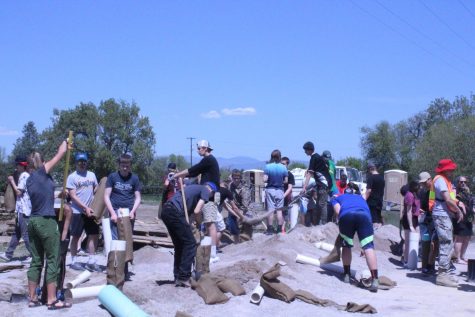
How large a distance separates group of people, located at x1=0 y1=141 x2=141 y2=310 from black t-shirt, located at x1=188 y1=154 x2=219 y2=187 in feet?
2.88

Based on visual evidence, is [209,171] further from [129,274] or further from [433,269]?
[433,269]

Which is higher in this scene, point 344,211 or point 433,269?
point 344,211

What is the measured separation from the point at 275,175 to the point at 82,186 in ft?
15.7

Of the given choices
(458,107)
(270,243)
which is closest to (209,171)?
(270,243)

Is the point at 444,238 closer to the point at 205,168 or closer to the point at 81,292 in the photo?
the point at 205,168

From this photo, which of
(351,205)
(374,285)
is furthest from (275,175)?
(374,285)

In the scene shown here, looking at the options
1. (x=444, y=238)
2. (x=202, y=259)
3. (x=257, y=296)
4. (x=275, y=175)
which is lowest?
(x=257, y=296)

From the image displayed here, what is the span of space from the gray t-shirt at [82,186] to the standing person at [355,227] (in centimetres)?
401

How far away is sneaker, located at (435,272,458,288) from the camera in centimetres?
995

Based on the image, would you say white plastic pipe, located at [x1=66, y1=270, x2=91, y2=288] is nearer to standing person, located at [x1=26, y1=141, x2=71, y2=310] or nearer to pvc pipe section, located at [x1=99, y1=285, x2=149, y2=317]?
standing person, located at [x1=26, y1=141, x2=71, y2=310]

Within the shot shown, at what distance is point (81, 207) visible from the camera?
9688mm

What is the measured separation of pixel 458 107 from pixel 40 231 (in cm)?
6531

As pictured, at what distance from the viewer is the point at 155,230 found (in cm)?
1274

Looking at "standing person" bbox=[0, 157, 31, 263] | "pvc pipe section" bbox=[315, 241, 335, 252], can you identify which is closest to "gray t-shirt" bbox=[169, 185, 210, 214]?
"standing person" bbox=[0, 157, 31, 263]
